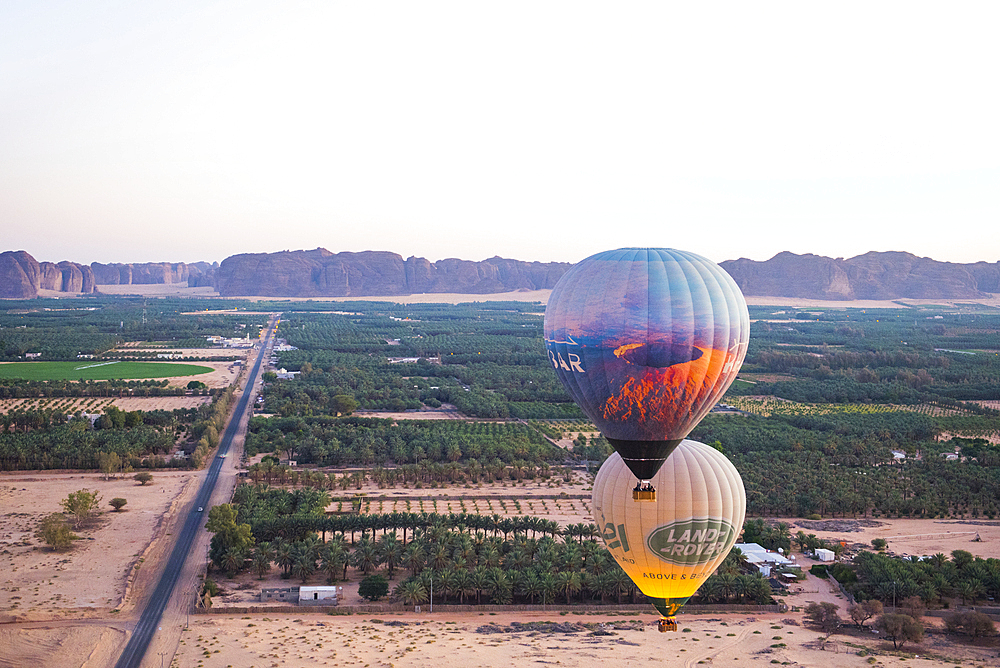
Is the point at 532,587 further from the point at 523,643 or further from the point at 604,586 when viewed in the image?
the point at 523,643

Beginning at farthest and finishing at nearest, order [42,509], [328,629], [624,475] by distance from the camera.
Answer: [42,509] < [328,629] < [624,475]

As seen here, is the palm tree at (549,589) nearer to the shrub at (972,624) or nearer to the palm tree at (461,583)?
the palm tree at (461,583)

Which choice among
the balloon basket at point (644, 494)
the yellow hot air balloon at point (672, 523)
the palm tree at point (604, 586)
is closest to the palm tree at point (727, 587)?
the palm tree at point (604, 586)

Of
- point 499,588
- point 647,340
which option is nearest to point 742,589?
point 499,588

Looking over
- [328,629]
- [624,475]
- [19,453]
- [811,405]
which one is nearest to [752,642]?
[624,475]

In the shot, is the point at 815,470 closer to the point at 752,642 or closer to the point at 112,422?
the point at 752,642

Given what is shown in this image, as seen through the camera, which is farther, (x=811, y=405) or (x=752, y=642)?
(x=811, y=405)
